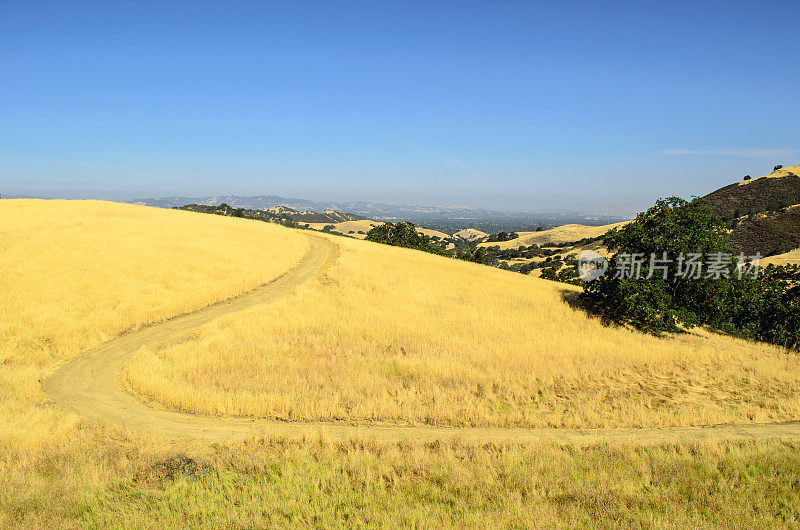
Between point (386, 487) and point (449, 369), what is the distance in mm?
7630

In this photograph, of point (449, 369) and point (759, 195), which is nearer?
point (449, 369)

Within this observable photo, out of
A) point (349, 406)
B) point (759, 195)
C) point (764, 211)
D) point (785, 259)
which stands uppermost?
point (759, 195)

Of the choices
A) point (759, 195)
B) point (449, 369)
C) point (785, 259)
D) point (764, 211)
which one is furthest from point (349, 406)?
point (759, 195)

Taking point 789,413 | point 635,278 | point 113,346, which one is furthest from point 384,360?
point 635,278

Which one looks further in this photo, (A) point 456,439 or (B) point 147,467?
(A) point 456,439

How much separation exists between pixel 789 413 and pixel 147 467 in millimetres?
19017

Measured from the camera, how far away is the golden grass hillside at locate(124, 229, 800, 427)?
1127cm

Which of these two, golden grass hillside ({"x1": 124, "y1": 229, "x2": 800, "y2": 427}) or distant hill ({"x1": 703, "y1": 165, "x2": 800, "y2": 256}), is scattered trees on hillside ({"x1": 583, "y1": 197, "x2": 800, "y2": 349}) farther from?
distant hill ({"x1": 703, "y1": 165, "x2": 800, "y2": 256})

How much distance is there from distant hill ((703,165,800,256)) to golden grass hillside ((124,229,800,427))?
79658 mm

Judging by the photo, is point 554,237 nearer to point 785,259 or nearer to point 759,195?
point 759,195

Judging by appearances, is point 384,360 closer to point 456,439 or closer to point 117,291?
point 456,439

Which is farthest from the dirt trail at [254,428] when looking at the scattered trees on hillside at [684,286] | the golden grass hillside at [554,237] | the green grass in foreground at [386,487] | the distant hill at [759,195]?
the golden grass hillside at [554,237]

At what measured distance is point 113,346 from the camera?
14375 mm

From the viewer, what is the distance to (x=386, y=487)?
23.9 feet
